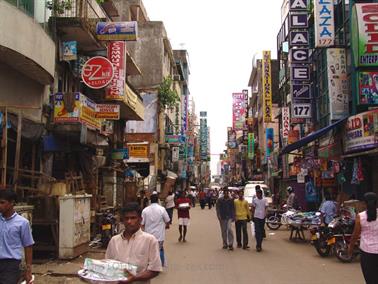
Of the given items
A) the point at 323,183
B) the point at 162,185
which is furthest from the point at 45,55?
the point at 162,185

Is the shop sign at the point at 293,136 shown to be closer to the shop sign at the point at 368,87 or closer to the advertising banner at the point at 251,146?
the shop sign at the point at 368,87

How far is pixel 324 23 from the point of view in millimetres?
19375

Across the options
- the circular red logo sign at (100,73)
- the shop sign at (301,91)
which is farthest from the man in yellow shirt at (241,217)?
the shop sign at (301,91)

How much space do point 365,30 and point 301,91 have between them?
7.62 m

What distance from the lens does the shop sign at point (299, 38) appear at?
899 inches

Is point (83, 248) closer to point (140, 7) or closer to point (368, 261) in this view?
point (368, 261)

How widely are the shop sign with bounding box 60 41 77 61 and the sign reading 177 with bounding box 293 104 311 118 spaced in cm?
1099

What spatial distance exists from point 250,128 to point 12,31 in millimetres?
67826

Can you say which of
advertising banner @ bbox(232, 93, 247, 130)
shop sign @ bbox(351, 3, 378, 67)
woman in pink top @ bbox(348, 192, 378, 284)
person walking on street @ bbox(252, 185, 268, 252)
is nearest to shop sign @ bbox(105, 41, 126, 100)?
person walking on street @ bbox(252, 185, 268, 252)

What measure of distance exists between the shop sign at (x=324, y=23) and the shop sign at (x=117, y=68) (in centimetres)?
724

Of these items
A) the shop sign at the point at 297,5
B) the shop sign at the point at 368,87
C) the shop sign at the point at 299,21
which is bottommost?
the shop sign at the point at 368,87

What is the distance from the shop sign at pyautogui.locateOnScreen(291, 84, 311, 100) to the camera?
77.4 ft

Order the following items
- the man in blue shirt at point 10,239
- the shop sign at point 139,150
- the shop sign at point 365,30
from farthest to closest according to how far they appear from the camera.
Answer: the shop sign at point 139,150 → the shop sign at point 365,30 → the man in blue shirt at point 10,239

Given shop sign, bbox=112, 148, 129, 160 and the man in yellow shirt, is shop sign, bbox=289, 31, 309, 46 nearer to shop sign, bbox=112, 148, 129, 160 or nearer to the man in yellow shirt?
shop sign, bbox=112, 148, 129, 160
